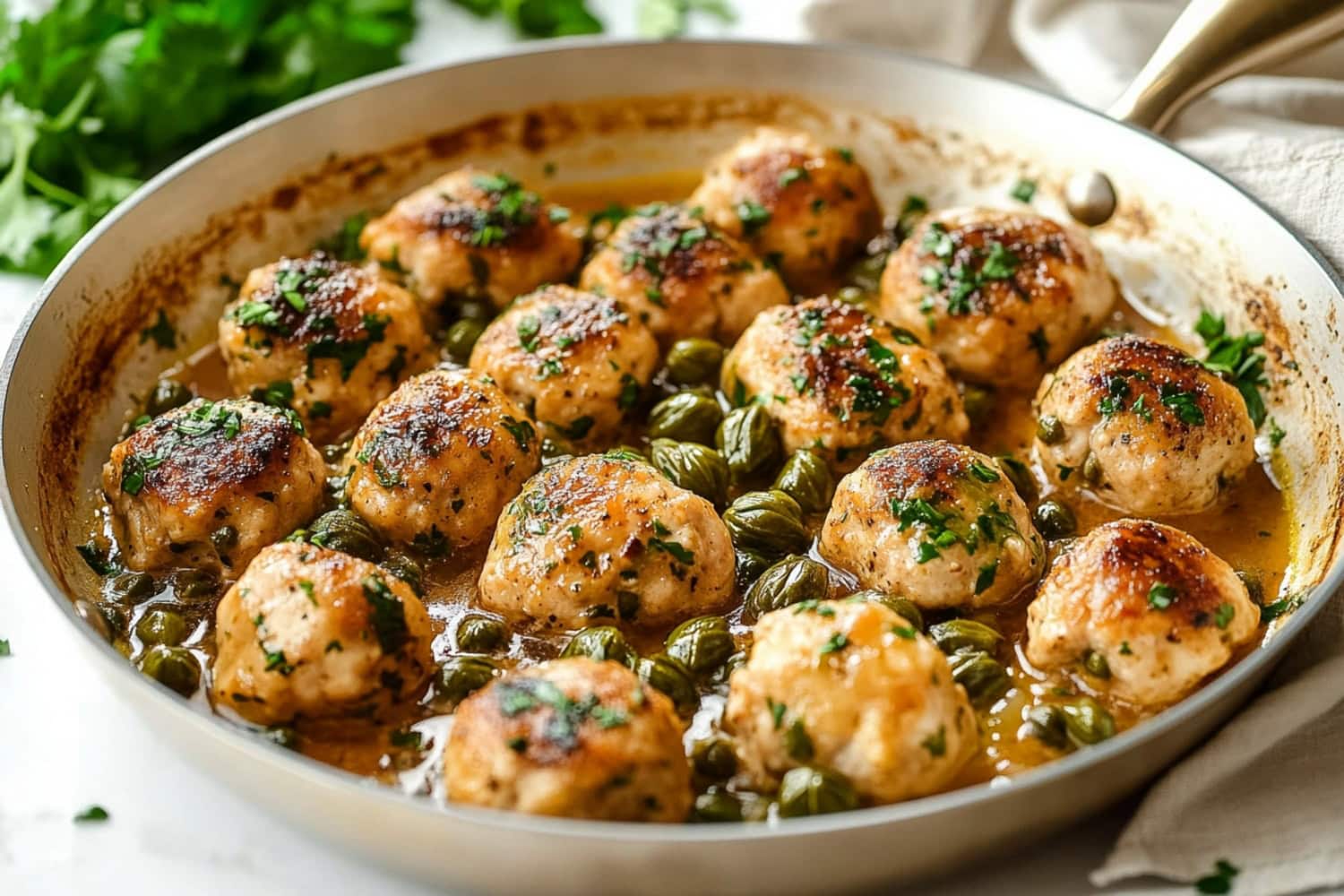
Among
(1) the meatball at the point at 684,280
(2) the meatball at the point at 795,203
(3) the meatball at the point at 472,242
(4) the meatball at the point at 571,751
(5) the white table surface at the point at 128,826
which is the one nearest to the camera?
(4) the meatball at the point at 571,751

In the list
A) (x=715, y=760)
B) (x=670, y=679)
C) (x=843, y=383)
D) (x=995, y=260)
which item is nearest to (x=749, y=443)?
(x=843, y=383)

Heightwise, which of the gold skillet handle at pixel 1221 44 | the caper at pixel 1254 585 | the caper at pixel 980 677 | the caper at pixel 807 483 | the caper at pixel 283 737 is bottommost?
the caper at pixel 283 737

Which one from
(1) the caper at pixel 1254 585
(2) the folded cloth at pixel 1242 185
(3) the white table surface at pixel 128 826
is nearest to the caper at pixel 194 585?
(3) the white table surface at pixel 128 826

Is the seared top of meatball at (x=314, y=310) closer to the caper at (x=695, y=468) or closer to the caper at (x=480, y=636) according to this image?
the caper at (x=695, y=468)

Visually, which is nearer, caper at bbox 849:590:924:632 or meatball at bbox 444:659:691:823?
meatball at bbox 444:659:691:823

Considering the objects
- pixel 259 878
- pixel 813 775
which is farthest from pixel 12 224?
pixel 813 775

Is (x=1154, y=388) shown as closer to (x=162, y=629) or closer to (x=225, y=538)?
(x=225, y=538)

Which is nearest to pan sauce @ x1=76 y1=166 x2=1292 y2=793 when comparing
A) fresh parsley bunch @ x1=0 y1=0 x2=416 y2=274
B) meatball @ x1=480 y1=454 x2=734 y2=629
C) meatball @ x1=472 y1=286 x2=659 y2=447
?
meatball @ x1=480 y1=454 x2=734 y2=629

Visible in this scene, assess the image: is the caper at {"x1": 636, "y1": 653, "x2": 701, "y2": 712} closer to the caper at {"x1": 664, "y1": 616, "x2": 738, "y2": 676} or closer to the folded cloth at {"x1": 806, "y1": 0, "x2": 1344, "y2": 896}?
the caper at {"x1": 664, "y1": 616, "x2": 738, "y2": 676}

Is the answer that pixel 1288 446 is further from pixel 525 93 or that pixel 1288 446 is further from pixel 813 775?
pixel 525 93
